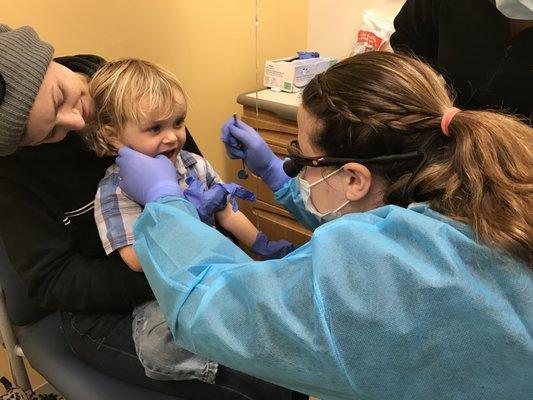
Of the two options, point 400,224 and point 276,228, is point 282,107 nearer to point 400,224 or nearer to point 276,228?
point 276,228

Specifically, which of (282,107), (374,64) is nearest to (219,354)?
(374,64)

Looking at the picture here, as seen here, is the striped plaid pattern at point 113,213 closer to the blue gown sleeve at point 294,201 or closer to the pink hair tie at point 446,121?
the blue gown sleeve at point 294,201

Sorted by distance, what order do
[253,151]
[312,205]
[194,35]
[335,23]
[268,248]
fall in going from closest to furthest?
[312,205] → [253,151] → [268,248] → [194,35] → [335,23]

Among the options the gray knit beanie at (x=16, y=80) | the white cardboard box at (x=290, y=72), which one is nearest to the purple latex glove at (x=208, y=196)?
the gray knit beanie at (x=16, y=80)

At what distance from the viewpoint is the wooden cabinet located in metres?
2.03

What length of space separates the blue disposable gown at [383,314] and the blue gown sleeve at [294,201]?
1.52 ft

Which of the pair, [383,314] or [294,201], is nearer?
[383,314]

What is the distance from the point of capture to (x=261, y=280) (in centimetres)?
72

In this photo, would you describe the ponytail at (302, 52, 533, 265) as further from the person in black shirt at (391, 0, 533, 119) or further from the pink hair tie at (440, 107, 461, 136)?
the person in black shirt at (391, 0, 533, 119)

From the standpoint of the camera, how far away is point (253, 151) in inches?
54.1

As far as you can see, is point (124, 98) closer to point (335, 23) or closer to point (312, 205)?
point (312, 205)

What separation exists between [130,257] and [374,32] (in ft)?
5.19

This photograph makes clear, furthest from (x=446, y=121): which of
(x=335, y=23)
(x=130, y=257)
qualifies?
(x=335, y=23)

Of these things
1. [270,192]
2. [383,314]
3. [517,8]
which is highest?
[517,8]
